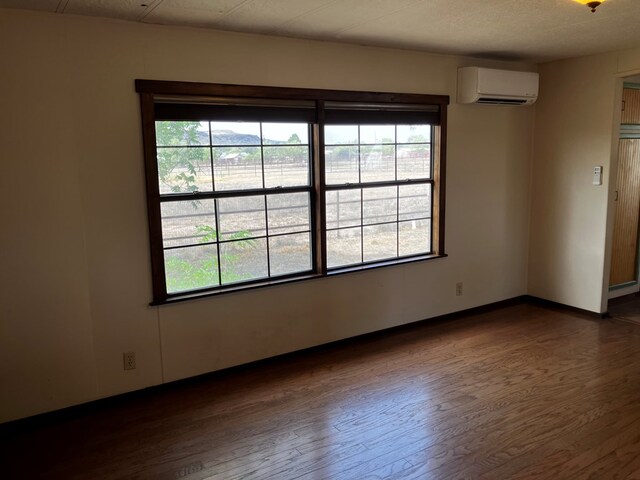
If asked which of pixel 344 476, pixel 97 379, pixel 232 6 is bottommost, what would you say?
pixel 344 476

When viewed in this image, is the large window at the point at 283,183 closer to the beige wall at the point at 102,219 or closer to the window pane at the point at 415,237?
the window pane at the point at 415,237

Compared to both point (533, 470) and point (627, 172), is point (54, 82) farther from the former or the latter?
point (627, 172)

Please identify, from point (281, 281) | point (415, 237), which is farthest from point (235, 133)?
point (415, 237)

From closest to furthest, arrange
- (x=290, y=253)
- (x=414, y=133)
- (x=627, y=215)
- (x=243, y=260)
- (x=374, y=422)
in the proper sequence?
1. (x=374, y=422)
2. (x=243, y=260)
3. (x=290, y=253)
4. (x=414, y=133)
5. (x=627, y=215)

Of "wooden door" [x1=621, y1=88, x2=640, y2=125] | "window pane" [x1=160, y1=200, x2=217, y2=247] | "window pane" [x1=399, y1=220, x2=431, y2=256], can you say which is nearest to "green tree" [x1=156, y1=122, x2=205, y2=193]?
"window pane" [x1=160, y1=200, x2=217, y2=247]

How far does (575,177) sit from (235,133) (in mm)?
3319

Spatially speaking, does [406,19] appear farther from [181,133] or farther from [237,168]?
[181,133]

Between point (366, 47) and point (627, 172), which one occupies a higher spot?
point (366, 47)

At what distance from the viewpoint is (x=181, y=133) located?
3367mm

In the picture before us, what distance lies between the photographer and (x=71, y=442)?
2.88 metres

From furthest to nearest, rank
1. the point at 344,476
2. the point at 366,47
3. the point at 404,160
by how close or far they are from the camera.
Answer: the point at 404,160 < the point at 366,47 < the point at 344,476

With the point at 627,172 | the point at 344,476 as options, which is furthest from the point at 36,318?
the point at 627,172

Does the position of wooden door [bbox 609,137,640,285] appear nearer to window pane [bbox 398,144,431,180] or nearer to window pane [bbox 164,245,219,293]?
window pane [bbox 398,144,431,180]

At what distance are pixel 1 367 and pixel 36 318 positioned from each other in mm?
329
